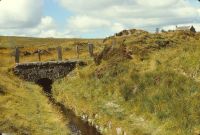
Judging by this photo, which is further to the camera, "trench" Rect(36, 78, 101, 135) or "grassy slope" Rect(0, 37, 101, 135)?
"trench" Rect(36, 78, 101, 135)

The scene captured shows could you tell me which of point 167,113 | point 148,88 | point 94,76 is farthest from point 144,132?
point 94,76

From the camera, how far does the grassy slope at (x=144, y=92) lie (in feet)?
76.0

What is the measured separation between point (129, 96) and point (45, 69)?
23916 mm

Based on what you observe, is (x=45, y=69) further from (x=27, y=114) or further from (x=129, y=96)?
(x=129, y=96)

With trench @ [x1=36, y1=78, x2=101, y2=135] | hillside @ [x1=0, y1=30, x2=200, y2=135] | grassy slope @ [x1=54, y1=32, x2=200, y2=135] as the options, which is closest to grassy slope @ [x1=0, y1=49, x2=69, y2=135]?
hillside @ [x1=0, y1=30, x2=200, y2=135]

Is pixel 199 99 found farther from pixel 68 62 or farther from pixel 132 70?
pixel 68 62

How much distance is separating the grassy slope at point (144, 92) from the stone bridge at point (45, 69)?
7.54 meters

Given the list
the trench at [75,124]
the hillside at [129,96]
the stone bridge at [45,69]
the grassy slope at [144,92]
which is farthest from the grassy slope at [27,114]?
the stone bridge at [45,69]

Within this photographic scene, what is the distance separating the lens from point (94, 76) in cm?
3975

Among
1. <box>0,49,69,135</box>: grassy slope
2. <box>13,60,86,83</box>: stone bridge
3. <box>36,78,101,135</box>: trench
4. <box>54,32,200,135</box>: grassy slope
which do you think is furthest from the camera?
<box>13,60,86,83</box>: stone bridge

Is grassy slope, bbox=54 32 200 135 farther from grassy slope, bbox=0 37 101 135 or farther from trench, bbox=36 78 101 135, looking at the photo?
grassy slope, bbox=0 37 101 135

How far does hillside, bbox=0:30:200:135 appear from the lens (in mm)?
23625

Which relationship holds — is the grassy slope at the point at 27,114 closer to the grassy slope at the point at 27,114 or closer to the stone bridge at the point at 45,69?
the grassy slope at the point at 27,114

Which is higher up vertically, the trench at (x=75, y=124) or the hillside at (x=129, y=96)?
Answer: the hillside at (x=129, y=96)
